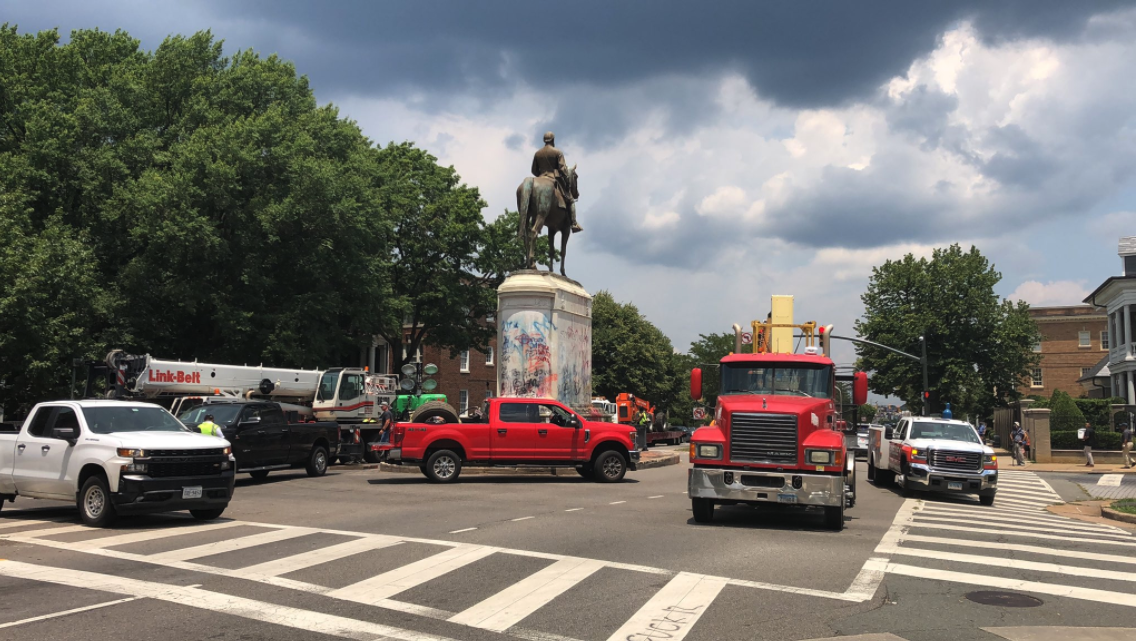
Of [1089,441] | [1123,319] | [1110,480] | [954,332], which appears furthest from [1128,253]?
[1110,480]

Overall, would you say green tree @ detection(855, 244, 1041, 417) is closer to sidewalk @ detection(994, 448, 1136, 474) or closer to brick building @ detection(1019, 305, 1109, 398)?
sidewalk @ detection(994, 448, 1136, 474)

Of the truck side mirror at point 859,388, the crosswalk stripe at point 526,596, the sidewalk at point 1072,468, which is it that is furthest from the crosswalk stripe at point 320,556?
the sidewalk at point 1072,468

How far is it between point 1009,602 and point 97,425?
11.7 m

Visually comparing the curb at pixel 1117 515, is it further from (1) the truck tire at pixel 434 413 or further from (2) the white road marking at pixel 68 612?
(2) the white road marking at pixel 68 612

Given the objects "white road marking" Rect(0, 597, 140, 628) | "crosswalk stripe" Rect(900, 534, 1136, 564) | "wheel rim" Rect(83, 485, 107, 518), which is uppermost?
"wheel rim" Rect(83, 485, 107, 518)

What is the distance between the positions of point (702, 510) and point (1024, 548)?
4.18m

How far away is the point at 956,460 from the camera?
19.2m

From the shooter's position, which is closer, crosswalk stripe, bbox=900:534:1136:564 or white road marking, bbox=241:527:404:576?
white road marking, bbox=241:527:404:576

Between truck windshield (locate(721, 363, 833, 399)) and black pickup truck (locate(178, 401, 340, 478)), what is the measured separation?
37.8 ft

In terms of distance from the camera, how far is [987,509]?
1792 centimetres

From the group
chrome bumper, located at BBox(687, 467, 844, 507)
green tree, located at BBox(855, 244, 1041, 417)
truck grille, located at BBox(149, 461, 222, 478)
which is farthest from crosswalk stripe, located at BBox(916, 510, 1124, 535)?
green tree, located at BBox(855, 244, 1041, 417)

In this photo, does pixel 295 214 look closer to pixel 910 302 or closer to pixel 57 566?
pixel 57 566

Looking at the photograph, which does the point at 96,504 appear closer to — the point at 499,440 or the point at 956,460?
the point at 499,440

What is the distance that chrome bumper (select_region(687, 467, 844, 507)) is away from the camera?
12.4 meters
